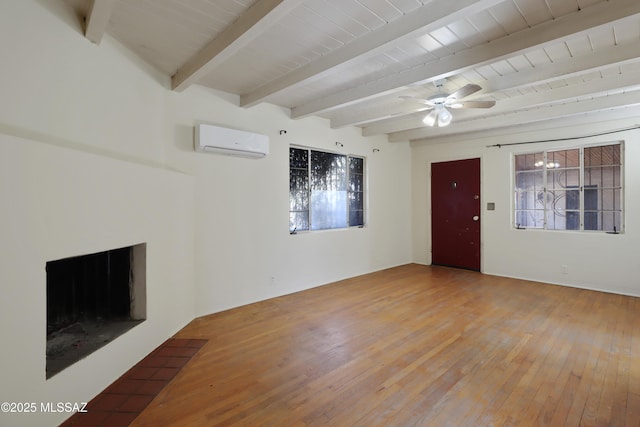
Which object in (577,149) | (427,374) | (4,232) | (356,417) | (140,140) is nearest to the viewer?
(4,232)

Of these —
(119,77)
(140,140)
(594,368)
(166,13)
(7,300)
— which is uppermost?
(166,13)

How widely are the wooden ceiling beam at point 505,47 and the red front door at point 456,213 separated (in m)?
3.38

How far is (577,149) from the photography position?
4793mm

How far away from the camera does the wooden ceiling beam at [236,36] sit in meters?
1.93

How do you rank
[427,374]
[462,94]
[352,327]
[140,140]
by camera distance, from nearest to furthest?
[427,374]
[140,140]
[462,94]
[352,327]

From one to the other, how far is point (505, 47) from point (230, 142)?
282 centimetres

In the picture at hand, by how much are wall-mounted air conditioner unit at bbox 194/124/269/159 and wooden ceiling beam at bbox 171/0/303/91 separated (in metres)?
0.50

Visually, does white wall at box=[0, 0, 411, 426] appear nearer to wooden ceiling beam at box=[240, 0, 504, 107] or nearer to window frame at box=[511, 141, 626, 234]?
wooden ceiling beam at box=[240, 0, 504, 107]

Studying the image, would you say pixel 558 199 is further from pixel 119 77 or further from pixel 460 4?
pixel 119 77

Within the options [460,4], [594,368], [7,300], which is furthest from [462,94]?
[7,300]

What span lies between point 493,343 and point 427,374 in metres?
0.96

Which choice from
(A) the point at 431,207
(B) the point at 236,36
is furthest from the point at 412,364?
(A) the point at 431,207

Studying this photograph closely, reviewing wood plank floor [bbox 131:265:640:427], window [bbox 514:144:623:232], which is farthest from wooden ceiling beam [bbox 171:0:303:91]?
window [bbox 514:144:623:232]

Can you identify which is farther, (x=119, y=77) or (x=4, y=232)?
(x=119, y=77)
